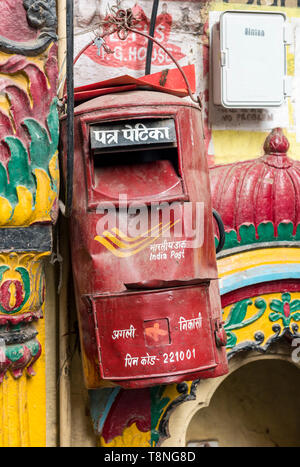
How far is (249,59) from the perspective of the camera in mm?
2967

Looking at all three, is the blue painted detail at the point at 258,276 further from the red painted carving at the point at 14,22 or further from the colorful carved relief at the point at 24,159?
the red painted carving at the point at 14,22

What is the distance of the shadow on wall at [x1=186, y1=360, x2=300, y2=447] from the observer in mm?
3668

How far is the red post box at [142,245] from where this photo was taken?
2328 mm

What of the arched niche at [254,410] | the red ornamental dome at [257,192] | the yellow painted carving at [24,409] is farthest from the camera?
the arched niche at [254,410]

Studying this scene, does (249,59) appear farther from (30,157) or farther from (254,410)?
(254,410)

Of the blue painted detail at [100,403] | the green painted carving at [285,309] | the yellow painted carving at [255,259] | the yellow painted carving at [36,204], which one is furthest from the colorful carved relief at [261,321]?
the yellow painted carving at [36,204]

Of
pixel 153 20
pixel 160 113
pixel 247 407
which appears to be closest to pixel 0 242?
pixel 160 113

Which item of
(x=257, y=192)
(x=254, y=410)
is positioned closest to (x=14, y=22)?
(x=257, y=192)

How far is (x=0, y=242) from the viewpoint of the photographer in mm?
2432

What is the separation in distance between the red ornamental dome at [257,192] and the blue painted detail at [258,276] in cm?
16

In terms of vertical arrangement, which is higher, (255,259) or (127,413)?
(255,259)

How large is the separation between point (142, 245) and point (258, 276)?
2.49 ft
